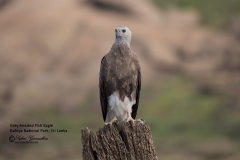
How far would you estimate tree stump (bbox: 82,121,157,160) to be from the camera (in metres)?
10.4

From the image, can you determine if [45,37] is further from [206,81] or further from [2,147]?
[2,147]

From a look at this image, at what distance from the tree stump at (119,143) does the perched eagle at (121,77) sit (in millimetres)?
3000

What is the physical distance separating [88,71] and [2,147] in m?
16.3

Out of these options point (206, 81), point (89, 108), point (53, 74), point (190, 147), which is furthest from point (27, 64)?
point (190, 147)

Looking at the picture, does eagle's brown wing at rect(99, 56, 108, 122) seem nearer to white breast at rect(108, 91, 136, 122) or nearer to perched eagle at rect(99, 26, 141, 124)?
perched eagle at rect(99, 26, 141, 124)

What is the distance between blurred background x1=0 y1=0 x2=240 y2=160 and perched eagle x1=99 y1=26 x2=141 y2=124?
25.5 meters

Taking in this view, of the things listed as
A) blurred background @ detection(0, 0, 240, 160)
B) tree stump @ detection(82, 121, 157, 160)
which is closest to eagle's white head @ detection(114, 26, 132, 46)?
tree stump @ detection(82, 121, 157, 160)

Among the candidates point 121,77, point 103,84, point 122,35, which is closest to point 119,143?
point 121,77

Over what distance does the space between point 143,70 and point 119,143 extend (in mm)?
48809

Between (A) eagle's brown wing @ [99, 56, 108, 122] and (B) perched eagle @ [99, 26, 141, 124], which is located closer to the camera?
(B) perched eagle @ [99, 26, 141, 124]

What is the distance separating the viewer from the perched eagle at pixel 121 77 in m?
13.7

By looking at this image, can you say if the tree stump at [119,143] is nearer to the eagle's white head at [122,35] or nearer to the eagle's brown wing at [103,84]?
the eagle's brown wing at [103,84]

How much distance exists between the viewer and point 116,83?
13.8 metres

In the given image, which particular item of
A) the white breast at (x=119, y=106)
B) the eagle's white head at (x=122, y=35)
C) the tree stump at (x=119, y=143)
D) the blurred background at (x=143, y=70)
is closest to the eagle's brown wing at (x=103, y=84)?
the white breast at (x=119, y=106)
